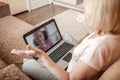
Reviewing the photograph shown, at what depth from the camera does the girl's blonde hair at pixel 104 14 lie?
719 mm

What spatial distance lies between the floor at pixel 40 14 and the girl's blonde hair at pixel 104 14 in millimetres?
2469

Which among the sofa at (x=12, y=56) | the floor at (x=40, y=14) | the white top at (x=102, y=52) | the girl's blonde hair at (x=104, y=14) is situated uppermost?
the girl's blonde hair at (x=104, y=14)

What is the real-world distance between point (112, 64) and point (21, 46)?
38.7 inches

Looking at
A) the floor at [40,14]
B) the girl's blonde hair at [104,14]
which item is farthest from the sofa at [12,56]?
the floor at [40,14]

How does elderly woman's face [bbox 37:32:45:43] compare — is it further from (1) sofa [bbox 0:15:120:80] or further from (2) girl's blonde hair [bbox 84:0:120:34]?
(2) girl's blonde hair [bbox 84:0:120:34]

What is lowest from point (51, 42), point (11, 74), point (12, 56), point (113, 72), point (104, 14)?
point (12, 56)

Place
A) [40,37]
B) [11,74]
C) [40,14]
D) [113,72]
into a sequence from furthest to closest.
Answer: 1. [40,14]
2. [40,37]
3. [11,74]
4. [113,72]

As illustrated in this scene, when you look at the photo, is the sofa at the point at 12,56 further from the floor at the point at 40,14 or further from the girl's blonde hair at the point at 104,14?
the floor at the point at 40,14

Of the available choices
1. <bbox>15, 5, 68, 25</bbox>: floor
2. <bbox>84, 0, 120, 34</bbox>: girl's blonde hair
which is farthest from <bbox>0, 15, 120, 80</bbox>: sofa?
<bbox>15, 5, 68, 25</bbox>: floor

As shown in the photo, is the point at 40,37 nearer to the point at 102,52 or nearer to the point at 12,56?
the point at 12,56

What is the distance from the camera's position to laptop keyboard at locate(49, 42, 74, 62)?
1.29 meters

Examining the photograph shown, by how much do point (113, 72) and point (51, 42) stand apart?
0.76 metres

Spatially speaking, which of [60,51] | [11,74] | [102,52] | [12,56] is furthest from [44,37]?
[102,52]

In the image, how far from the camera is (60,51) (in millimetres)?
1359
